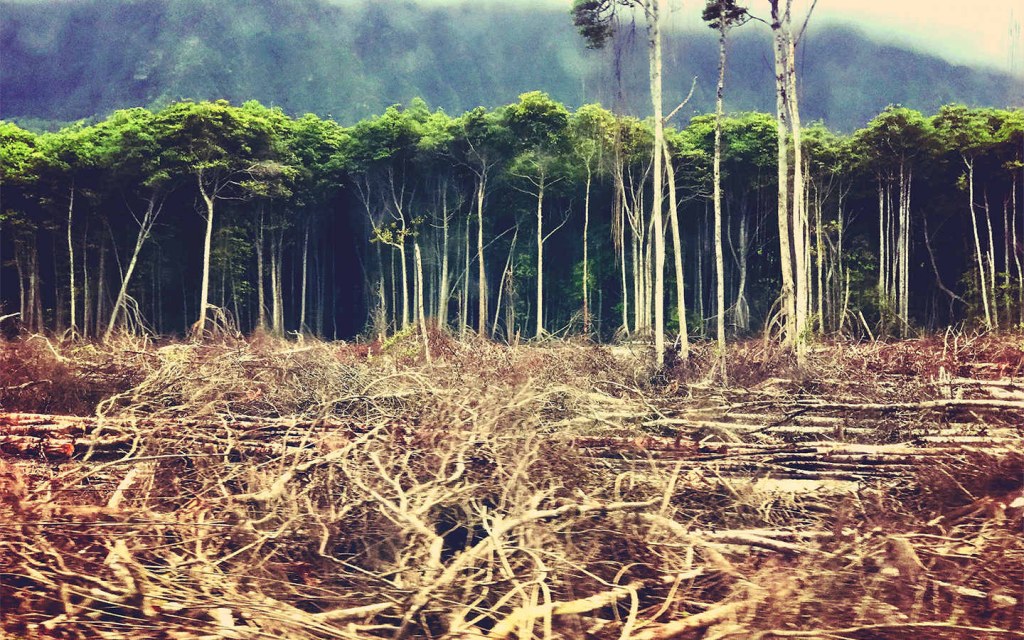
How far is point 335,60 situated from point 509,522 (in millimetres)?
93862

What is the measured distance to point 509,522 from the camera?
11.5 ft

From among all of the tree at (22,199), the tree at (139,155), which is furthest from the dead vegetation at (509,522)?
the tree at (22,199)

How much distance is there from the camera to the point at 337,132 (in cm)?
2848

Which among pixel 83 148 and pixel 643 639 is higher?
pixel 83 148

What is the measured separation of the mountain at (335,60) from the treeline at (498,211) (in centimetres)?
2192

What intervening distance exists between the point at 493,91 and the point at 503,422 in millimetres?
83159

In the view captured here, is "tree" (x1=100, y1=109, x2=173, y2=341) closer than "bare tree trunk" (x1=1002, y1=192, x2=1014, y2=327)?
No

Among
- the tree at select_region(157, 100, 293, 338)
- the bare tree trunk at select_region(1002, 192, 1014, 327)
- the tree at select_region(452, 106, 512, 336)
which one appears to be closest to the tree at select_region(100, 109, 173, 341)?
the tree at select_region(157, 100, 293, 338)

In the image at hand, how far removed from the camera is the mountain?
5766 cm

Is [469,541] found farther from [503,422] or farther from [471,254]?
[471,254]

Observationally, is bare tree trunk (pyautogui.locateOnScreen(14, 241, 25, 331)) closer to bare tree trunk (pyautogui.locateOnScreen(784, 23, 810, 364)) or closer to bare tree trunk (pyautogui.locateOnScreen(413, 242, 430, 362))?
bare tree trunk (pyautogui.locateOnScreen(413, 242, 430, 362))

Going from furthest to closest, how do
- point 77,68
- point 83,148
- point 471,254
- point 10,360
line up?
1. point 77,68
2. point 471,254
3. point 83,148
4. point 10,360

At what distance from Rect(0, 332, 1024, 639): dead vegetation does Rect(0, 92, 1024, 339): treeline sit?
14.6 metres

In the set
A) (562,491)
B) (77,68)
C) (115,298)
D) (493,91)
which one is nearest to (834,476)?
(562,491)
